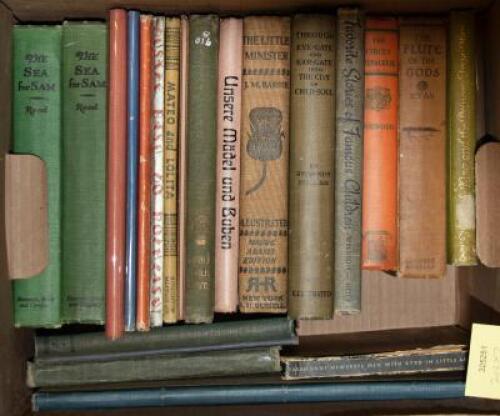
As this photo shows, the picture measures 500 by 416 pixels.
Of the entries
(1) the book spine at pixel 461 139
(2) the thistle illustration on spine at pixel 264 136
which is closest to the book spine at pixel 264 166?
(2) the thistle illustration on spine at pixel 264 136

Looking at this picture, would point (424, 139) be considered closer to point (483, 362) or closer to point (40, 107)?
point (483, 362)

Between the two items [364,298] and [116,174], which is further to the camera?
[364,298]

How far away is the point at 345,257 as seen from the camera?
0.86 metres

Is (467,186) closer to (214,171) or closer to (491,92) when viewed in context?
(491,92)

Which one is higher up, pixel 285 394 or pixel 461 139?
pixel 461 139

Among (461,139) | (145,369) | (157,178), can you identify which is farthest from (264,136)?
(145,369)

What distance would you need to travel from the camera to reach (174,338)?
0.91 meters

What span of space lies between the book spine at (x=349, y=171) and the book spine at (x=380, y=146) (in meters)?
0.03

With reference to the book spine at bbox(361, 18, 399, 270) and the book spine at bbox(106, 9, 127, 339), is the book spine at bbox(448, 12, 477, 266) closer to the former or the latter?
the book spine at bbox(361, 18, 399, 270)

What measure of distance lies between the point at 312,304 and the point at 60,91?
0.45 meters

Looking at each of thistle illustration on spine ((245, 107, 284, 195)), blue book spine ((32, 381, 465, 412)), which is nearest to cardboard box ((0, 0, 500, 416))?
blue book spine ((32, 381, 465, 412))

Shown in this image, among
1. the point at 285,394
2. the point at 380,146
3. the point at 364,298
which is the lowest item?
the point at 285,394

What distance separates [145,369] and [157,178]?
279 millimetres

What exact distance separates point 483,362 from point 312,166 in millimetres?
360
